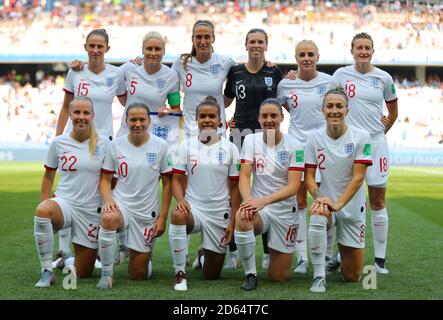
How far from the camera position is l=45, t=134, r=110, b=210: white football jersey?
218 inches

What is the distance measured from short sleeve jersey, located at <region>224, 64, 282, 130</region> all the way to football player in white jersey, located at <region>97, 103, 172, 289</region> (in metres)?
0.96

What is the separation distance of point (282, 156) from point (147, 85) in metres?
1.53

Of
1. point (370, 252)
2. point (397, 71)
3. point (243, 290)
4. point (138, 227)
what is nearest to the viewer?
point (243, 290)

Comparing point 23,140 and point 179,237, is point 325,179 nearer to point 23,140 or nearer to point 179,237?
point 179,237

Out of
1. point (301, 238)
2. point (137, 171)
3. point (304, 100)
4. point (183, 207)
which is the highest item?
point (304, 100)

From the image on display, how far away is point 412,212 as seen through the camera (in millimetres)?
10898

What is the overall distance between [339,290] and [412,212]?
6.10 meters

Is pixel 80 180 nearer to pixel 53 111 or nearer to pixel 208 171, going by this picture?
pixel 208 171

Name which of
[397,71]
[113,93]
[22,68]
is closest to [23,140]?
[22,68]

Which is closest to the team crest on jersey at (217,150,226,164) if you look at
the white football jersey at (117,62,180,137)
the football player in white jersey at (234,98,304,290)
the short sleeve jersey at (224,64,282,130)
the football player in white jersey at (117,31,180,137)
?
the football player in white jersey at (234,98,304,290)

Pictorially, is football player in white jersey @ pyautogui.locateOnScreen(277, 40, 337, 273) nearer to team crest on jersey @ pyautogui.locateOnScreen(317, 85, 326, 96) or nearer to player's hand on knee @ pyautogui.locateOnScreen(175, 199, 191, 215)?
team crest on jersey @ pyautogui.locateOnScreen(317, 85, 326, 96)

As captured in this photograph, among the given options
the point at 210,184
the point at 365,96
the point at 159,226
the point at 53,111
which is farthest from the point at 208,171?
the point at 53,111

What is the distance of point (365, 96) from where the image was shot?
6246 mm

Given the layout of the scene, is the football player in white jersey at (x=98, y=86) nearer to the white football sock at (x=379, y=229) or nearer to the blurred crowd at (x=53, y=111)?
the white football sock at (x=379, y=229)
